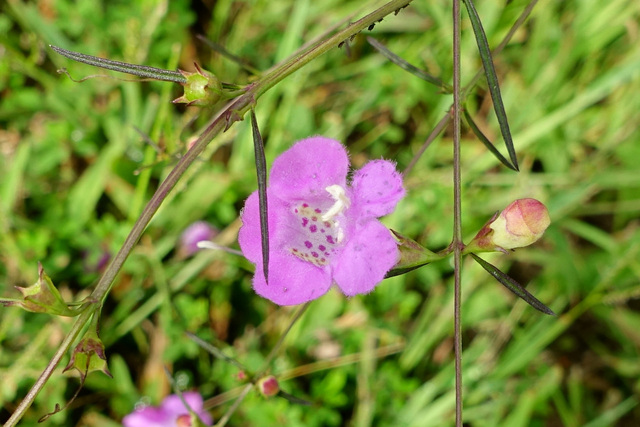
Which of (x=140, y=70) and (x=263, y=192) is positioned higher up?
(x=140, y=70)

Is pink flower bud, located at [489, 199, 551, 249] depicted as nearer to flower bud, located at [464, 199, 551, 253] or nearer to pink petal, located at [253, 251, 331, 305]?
flower bud, located at [464, 199, 551, 253]

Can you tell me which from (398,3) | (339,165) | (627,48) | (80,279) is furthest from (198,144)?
(627,48)

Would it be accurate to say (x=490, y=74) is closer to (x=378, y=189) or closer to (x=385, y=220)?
(x=378, y=189)

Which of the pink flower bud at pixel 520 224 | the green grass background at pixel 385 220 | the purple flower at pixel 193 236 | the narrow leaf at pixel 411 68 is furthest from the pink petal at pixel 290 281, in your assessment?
the purple flower at pixel 193 236

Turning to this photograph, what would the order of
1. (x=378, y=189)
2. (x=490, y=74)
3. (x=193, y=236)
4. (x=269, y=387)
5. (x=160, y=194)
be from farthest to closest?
(x=193, y=236)
(x=269, y=387)
(x=378, y=189)
(x=490, y=74)
(x=160, y=194)

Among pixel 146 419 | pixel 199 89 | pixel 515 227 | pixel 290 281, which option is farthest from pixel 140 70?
pixel 146 419

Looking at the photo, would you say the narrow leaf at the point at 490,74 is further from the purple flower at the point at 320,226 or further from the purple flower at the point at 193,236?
the purple flower at the point at 193,236
